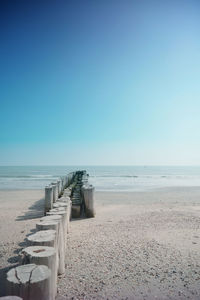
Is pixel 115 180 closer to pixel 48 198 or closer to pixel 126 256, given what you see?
pixel 48 198

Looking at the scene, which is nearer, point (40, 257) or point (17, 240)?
point (40, 257)

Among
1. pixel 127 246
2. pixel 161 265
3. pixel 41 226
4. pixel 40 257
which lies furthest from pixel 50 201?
pixel 40 257

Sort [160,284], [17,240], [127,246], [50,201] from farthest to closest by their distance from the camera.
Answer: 1. [50,201]
2. [17,240]
3. [127,246]
4. [160,284]

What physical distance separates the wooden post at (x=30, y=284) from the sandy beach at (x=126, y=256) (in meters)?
1.18

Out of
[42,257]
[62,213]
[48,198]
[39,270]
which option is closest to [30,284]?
[39,270]

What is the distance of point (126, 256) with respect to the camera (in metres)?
4.48

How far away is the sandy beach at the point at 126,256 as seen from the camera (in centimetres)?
336

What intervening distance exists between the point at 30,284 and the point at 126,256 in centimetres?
278

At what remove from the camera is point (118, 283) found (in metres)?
3.52

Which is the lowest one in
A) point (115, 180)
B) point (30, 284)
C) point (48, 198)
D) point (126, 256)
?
point (115, 180)

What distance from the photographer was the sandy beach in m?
3.36

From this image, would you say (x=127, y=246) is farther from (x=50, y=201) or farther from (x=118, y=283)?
(x=50, y=201)

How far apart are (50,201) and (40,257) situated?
19.3ft

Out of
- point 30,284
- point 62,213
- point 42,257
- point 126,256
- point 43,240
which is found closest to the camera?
point 30,284
